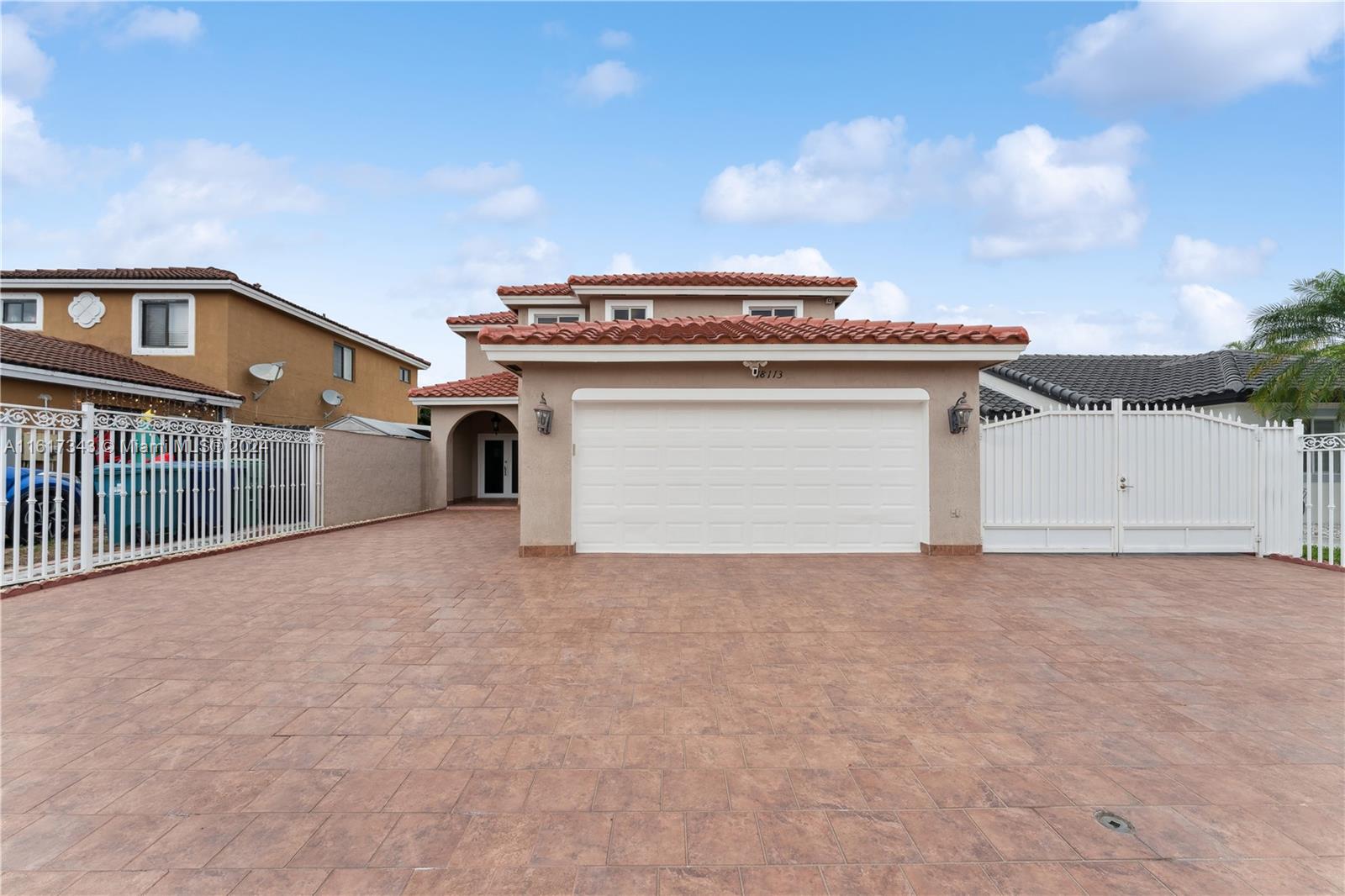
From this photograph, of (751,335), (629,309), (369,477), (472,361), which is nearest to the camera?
(751,335)

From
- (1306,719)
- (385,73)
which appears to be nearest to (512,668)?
(1306,719)

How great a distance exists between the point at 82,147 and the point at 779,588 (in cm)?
1860

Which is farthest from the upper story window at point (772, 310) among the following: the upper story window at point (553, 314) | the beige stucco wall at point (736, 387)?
the beige stucco wall at point (736, 387)

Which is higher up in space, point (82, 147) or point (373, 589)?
point (82, 147)

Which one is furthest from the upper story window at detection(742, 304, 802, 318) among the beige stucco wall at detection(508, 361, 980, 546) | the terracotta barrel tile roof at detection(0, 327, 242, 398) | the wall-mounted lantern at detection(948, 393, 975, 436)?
the terracotta barrel tile roof at detection(0, 327, 242, 398)

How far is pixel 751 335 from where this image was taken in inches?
371

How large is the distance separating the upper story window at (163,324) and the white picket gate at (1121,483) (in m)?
22.4

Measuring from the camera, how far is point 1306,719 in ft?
12.8

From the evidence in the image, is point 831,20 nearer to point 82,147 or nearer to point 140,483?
point 140,483

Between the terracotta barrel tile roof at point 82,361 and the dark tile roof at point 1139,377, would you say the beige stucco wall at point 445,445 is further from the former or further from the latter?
the dark tile roof at point 1139,377

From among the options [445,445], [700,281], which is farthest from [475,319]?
[700,281]

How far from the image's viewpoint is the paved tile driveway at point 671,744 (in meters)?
2.55

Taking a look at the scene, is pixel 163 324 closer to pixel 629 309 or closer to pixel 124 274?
pixel 124 274

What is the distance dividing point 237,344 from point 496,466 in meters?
9.29
